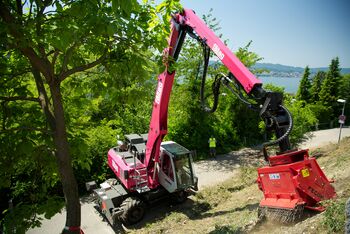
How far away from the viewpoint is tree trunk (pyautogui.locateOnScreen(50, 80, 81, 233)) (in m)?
4.26

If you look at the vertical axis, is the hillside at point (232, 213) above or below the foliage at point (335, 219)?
below

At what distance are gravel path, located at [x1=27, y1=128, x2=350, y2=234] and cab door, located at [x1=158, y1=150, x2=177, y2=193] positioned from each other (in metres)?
2.10

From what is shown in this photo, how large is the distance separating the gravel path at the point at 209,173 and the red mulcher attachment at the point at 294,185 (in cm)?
518

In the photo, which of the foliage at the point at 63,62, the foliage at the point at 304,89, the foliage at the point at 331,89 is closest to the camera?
the foliage at the point at 63,62

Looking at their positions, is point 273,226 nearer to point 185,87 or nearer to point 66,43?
point 66,43

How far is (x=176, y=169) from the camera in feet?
30.8

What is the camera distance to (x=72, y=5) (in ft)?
10.1

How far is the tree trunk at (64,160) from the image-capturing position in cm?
426

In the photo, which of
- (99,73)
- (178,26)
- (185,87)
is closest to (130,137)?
(178,26)

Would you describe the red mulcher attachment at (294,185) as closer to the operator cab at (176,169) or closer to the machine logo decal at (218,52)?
the machine logo decal at (218,52)

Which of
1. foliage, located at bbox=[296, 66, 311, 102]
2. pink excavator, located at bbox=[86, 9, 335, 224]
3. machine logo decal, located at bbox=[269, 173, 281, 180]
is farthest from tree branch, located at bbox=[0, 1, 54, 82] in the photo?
foliage, located at bbox=[296, 66, 311, 102]

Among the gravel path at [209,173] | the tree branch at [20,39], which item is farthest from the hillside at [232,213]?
the tree branch at [20,39]

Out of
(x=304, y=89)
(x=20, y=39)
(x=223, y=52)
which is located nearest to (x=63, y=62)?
(x=20, y=39)

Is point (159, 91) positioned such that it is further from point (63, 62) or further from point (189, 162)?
point (63, 62)
